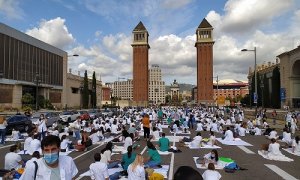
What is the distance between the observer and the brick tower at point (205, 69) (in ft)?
406

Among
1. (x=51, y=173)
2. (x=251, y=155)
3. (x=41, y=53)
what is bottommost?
(x=251, y=155)

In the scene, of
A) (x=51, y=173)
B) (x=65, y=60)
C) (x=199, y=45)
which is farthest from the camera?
(x=199, y=45)

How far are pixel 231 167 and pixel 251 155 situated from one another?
174 inches

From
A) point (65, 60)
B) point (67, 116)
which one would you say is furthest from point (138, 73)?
point (67, 116)

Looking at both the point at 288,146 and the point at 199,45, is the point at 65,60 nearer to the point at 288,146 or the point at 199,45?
the point at 199,45

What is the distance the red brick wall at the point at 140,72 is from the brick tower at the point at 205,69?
20299 millimetres

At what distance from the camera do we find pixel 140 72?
425 feet

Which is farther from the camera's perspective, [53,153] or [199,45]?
[199,45]

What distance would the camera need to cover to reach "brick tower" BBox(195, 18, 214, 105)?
123688 mm

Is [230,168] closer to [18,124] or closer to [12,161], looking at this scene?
[12,161]

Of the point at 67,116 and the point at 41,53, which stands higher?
the point at 41,53

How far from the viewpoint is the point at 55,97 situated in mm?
83500

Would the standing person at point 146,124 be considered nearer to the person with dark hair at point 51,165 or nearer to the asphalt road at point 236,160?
the asphalt road at point 236,160

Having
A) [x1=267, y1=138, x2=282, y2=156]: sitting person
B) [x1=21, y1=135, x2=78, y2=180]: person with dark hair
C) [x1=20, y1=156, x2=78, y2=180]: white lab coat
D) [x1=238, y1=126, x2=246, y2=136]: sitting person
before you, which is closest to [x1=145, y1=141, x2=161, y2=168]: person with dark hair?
[x1=267, y1=138, x2=282, y2=156]: sitting person
